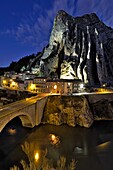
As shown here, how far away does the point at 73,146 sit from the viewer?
27578 mm

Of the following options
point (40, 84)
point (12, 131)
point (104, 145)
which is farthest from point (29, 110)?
point (40, 84)

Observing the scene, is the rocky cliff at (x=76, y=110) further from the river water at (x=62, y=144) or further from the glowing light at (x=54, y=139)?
the glowing light at (x=54, y=139)

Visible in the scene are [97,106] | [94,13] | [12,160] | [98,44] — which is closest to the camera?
[12,160]

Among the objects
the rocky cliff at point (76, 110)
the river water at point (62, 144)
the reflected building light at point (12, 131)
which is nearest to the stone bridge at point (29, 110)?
the river water at point (62, 144)

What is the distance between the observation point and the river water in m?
22.0

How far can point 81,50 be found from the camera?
8206 centimetres

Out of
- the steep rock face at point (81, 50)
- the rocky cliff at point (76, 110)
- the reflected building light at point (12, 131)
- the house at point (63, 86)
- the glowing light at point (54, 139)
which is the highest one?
the steep rock face at point (81, 50)

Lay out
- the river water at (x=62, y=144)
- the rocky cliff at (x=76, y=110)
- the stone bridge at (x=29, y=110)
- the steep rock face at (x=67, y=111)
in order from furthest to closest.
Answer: the rocky cliff at (x=76, y=110)
the steep rock face at (x=67, y=111)
the stone bridge at (x=29, y=110)
the river water at (x=62, y=144)

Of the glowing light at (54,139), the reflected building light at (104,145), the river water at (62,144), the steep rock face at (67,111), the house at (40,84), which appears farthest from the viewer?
the house at (40,84)

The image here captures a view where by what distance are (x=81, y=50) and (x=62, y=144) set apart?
204ft

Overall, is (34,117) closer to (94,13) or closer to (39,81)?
(39,81)

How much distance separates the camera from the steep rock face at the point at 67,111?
4009 centimetres

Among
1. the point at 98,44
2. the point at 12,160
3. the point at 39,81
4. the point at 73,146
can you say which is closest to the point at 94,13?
the point at 98,44

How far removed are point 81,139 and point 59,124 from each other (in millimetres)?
9465
